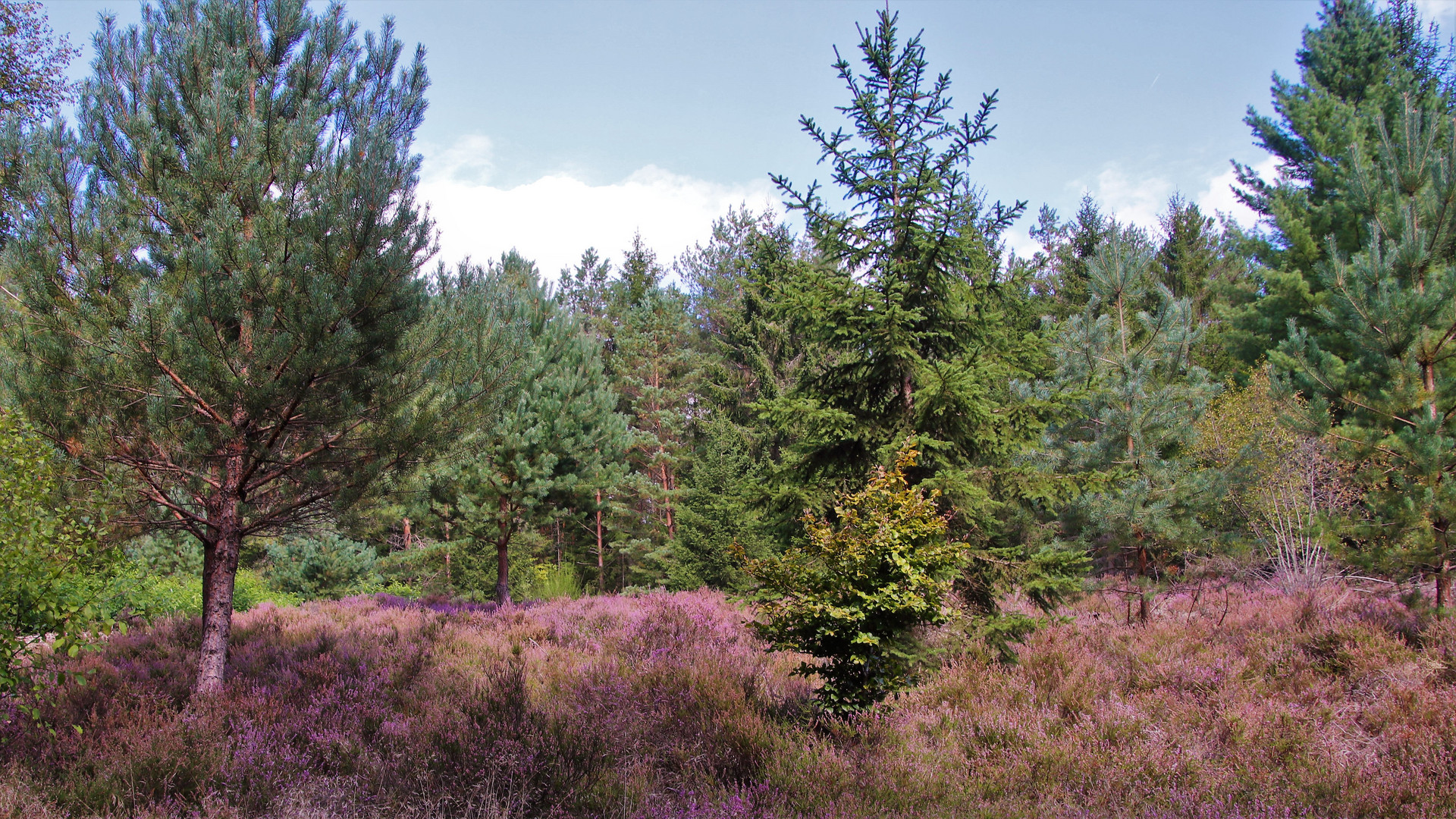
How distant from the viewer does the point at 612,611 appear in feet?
35.5

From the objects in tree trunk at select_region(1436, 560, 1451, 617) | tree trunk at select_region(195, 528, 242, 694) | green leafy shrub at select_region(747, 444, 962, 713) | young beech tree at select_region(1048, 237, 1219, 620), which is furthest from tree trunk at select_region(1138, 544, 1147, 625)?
tree trunk at select_region(195, 528, 242, 694)

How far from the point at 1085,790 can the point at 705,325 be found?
26.8 meters

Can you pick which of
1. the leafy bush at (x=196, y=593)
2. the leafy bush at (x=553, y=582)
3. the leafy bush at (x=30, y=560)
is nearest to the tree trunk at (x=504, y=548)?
the leafy bush at (x=553, y=582)

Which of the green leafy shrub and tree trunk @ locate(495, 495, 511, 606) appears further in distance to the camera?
tree trunk @ locate(495, 495, 511, 606)

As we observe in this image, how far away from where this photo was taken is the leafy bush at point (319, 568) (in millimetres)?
16016

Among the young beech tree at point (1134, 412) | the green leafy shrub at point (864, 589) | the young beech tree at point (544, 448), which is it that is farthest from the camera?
the young beech tree at point (544, 448)

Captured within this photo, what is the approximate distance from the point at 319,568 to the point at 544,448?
20.9 ft

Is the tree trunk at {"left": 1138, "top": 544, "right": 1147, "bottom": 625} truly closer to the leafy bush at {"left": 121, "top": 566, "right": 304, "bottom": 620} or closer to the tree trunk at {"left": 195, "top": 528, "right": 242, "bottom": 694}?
the tree trunk at {"left": 195, "top": 528, "right": 242, "bottom": 694}

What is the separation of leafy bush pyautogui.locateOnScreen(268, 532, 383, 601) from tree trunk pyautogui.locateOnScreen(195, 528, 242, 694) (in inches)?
426

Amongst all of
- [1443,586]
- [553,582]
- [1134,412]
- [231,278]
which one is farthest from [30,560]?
[553,582]

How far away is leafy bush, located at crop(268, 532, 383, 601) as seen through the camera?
52.5 ft

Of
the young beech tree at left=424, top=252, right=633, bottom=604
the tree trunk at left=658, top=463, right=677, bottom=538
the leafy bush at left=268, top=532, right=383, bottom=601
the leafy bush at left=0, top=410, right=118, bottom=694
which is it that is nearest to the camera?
the leafy bush at left=0, top=410, right=118, bottom=694

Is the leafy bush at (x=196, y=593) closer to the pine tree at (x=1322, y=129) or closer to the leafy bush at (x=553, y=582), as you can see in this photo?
the leafy bush at (x=553, y=582)

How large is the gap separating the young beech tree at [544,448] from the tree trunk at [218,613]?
740 cm
